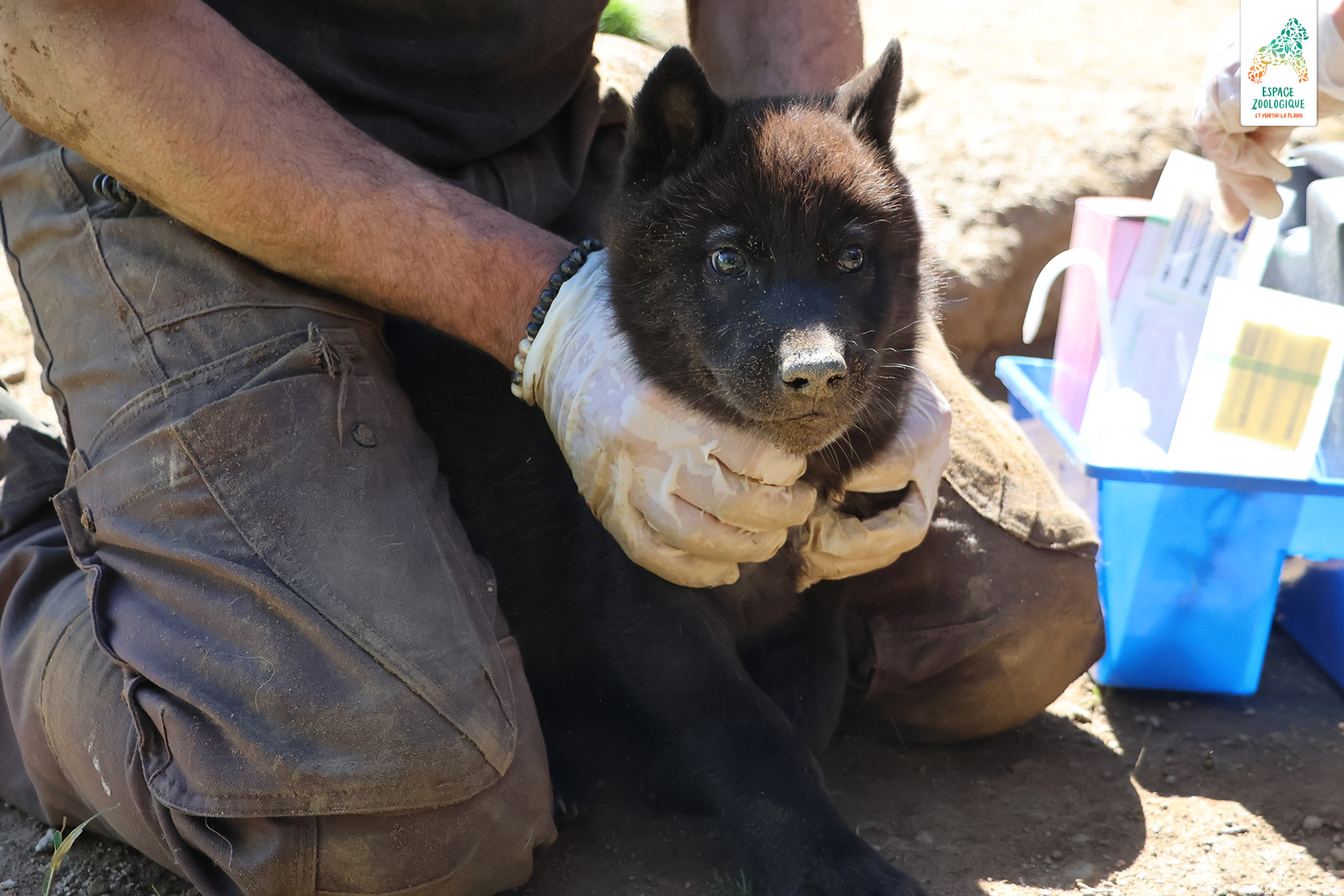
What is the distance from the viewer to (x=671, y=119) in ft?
7.68

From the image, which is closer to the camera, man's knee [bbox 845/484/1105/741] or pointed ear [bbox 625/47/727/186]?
pointed ear [bbox 625/47/727/186]

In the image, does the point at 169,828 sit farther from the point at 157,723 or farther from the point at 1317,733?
the point at 1317,733

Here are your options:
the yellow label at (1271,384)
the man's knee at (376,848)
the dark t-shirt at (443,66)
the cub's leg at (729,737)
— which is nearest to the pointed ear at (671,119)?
the dark t-shirt at (443,66)

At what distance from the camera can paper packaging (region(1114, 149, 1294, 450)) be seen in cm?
341

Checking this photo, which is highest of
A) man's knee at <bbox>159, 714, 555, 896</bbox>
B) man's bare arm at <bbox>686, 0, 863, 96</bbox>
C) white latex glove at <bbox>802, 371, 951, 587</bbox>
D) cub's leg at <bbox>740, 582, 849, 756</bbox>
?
man's bare arm at <bbox>686, 0, 863, 96</bbox>

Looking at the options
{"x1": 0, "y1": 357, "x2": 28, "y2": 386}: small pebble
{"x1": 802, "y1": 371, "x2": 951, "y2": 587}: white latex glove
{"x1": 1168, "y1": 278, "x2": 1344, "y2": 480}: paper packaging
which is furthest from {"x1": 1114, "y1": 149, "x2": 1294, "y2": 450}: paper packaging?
{"x1": 0, "y1": 357, "x2": 28, "y2": 386}: small pebble

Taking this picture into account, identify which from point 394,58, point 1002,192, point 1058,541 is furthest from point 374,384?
point 1002,192

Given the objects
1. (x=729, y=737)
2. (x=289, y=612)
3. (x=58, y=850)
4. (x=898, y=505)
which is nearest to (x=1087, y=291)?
(x=898, y=505)

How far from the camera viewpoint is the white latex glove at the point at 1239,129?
273 centimetres

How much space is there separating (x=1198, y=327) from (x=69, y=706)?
10.2 feet

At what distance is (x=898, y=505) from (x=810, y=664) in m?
0.43

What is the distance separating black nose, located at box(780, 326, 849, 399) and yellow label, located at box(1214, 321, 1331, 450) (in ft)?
4.94

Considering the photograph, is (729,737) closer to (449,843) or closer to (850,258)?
(449,843)

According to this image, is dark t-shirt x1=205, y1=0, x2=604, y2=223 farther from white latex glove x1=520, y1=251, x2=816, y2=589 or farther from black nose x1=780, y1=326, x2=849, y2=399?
black nose x1=780, y1=326, x2=849, y2=399
